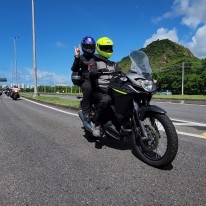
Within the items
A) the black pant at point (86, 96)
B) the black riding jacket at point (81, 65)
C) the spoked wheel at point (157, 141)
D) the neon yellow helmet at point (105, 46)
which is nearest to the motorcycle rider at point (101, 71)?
the neon yellow helmet at point (105, 46)

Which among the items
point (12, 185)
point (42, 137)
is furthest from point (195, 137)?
point (12, 185)

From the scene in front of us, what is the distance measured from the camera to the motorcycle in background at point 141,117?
4.02 metres

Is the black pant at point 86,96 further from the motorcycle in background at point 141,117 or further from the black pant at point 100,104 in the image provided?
the motorcycle in background at point 141,117

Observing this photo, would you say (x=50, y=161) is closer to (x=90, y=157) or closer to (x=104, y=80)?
(x=90, y=157)

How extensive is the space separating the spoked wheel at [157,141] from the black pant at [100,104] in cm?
68

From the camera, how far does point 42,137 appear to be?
6512mm

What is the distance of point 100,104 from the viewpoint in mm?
5031

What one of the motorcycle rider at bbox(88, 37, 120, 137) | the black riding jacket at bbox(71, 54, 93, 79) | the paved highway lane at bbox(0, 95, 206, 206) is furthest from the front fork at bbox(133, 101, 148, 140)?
the black riding jacket at bbox(71, 54, 93, 79)

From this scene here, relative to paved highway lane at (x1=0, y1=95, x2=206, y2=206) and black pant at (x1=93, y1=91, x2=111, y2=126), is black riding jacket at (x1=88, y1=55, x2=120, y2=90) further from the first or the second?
paved highway lane at (x1=0, y1=95, x2=206, y2=206)

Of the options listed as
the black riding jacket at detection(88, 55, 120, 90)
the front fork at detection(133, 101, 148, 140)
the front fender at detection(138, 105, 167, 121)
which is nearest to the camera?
the front fender at detection(138, 105, 167, 121)

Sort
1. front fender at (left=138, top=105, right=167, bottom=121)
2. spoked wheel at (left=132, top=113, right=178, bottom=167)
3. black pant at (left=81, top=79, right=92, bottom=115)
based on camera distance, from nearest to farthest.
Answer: spoked wheel at (left=132, top=113, right=178, bottom=167) < front fender at (left=138, top=105, right=167, bottom=121) < black pant at (left=81, top=79, right=92, bottom=115)

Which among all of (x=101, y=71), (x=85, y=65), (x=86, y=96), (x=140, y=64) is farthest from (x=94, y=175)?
(x=85, y=65)

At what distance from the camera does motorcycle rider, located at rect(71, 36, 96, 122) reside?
5.72 metres

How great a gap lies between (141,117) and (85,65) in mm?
2036
